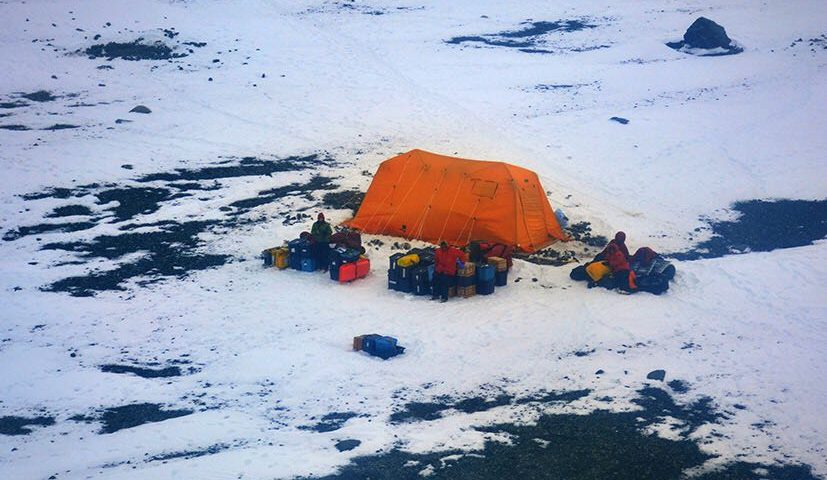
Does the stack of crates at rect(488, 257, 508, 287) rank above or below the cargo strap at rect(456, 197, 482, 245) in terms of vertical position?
below

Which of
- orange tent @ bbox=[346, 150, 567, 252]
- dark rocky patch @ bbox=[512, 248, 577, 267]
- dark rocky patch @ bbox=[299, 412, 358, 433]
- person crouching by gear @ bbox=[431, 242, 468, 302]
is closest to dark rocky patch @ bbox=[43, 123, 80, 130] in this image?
orange tent @ bbox=[346, 150, 567, 252]

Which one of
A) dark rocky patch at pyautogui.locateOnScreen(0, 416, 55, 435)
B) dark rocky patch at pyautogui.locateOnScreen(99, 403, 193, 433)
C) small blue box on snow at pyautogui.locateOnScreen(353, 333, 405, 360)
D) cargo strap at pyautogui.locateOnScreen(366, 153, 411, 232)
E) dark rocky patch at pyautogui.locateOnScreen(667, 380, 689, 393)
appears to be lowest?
dark rocky patch at pyautogui.locateOnScreen(667, 380, 689, 393)

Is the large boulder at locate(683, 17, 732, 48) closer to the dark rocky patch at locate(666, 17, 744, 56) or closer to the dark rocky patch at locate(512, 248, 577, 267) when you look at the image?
the dark rocky patch at locate(666, 17, 744, 56)

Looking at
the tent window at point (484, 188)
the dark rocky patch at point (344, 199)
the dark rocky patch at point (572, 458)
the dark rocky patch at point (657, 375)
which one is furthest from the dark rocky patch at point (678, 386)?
the dark rocky patch at point (344, 199)

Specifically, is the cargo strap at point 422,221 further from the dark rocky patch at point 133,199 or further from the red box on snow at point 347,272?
the dark rocky patch at point 133,199

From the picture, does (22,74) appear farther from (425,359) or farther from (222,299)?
(425,359)

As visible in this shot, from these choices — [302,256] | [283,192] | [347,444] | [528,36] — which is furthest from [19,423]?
[528,36]
